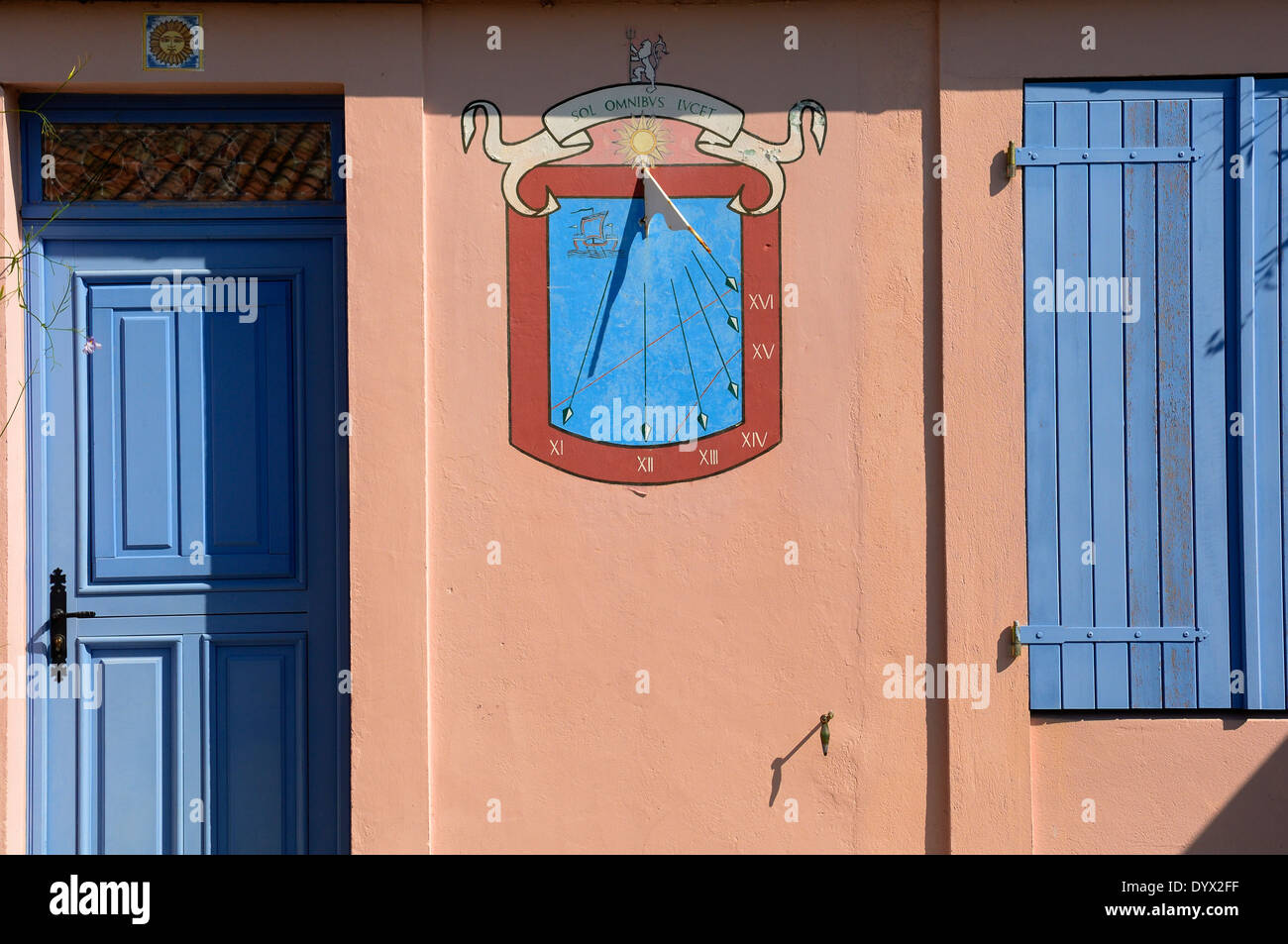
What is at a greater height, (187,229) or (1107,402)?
(187,229)

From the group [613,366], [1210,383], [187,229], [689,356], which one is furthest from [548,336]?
[1210,383]

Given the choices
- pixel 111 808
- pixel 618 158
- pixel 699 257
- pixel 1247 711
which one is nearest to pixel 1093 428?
pixel 1247 711

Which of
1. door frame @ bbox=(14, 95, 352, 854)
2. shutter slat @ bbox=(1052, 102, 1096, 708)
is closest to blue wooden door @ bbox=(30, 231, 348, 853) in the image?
door frame @ bbox=(14, 95, 352, 854)

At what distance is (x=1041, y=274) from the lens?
3.62 m

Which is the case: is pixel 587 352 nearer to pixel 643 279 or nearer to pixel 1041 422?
pixel 643 279

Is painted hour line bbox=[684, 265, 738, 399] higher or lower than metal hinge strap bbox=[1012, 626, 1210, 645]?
higher

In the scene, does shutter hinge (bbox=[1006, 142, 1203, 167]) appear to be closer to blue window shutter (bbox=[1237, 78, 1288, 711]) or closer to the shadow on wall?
blue window shutter (bbox=[1237, 78, 1288, 711])

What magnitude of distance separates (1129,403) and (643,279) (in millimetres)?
1811

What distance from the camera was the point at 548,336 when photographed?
3.64 meters

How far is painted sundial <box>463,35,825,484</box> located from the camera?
363 cm

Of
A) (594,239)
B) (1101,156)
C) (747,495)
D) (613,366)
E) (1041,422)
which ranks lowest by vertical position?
(747,495)

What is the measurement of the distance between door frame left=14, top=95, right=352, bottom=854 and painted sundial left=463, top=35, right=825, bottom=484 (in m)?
0.65

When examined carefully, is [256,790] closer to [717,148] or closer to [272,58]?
[272,58]

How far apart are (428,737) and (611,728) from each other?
654mm
